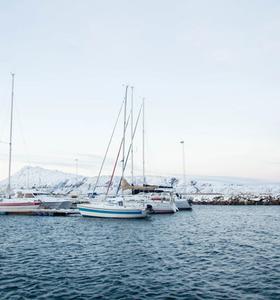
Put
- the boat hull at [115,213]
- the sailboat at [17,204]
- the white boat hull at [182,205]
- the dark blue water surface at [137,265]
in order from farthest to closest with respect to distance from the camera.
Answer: the white boat hull at [182,205], the sailboat at [17,204], the boat hull at [115,213], the dark blue water surface at [137,265]

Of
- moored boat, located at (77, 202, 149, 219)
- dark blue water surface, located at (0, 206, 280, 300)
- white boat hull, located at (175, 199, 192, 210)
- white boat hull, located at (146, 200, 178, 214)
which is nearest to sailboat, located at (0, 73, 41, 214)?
moored boat, located at (77, 202, 149, 219)

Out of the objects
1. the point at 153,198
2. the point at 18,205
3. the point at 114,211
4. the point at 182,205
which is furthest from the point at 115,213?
the point at 182,205

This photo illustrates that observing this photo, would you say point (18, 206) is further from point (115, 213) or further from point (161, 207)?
point (161, 207)

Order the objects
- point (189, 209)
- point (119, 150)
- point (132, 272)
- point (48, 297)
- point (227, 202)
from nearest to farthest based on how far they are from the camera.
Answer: point (48, 297), point (132, 272), point (119, 150), point (189, 209), point (227, 202)

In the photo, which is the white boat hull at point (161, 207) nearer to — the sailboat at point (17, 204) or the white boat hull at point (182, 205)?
the white boat hull at point (182, 205)

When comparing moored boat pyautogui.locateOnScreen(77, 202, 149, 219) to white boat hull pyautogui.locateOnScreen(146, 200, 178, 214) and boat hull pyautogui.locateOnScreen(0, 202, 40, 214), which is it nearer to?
white boat hull pyautogui.locateOnScreen(146, 200, 178, 214)

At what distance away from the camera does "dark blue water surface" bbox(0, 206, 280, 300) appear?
52.2 ft

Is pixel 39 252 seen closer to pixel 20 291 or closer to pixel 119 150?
pixel 20 291

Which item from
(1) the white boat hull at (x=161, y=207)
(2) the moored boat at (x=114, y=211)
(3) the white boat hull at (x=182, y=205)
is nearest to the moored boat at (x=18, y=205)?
(2) the moored boat at (x=114, y=211)

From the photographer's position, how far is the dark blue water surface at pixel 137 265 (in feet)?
52.2

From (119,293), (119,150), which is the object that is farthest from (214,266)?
(119,150)

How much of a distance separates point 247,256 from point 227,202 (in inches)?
3893

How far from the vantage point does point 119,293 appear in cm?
1571

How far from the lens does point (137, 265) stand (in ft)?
70.1
